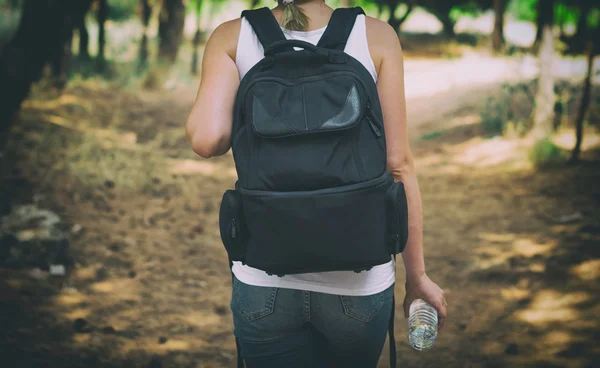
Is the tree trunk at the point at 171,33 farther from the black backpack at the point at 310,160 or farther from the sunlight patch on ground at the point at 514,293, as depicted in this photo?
the black backpack at the point at 310,160

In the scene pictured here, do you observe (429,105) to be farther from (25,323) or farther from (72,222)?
(25,323)

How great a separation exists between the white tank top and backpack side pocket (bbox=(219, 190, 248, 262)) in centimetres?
9

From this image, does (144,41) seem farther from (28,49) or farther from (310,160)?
(310,160)

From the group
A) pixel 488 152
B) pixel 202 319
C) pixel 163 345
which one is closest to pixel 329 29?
pixel 163 345

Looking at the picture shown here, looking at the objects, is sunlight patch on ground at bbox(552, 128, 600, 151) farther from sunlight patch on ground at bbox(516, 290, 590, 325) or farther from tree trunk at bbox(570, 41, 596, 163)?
sunlight patch on ground at bbox(516, 290, 590, 325)

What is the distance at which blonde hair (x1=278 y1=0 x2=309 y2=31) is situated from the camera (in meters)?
1.56

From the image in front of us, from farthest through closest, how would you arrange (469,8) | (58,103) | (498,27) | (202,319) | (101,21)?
1. (469,8)
2. (498,27)
3. (101,21)
4. (58,103)
5. (202,319)

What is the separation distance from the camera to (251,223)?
60.9 inches

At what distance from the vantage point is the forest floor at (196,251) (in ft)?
13.3

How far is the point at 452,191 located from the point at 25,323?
16.6ft

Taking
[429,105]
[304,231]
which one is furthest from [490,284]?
[429,105]

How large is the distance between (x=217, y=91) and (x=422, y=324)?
93 centimetres

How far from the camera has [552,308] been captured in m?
4.45

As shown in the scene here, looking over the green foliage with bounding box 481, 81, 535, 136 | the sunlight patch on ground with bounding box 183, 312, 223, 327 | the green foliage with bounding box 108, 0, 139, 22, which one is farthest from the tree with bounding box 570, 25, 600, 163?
the green foliage with bounding box 108, 0, 139, 22
